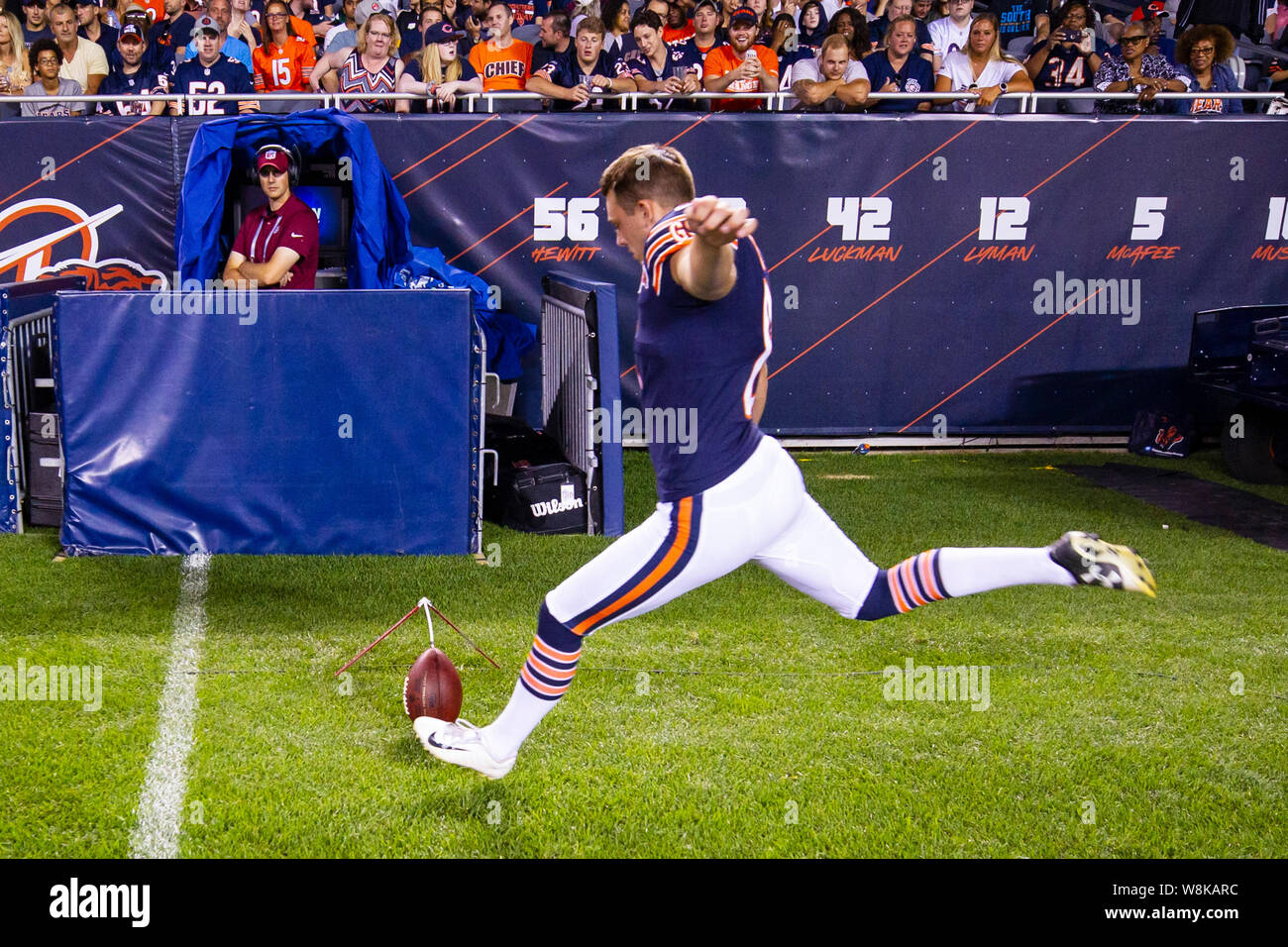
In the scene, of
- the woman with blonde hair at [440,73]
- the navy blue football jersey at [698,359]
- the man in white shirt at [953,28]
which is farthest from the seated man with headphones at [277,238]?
the man in white shirt at [953,28]

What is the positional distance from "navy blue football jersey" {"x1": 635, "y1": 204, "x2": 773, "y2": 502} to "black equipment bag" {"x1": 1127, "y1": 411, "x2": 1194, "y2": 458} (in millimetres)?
8115

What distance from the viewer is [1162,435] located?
10.9 m

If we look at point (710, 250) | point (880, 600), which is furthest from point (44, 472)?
point (710, 250)

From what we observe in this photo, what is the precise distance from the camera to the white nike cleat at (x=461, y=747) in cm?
429

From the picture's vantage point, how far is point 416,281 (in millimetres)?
9406

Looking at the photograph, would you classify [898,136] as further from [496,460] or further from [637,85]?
[496,460]

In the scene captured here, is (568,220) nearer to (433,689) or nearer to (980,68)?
(980,68)

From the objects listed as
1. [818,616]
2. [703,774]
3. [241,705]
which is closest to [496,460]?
[818,616]

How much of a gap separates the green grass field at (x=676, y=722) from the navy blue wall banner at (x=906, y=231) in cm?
359

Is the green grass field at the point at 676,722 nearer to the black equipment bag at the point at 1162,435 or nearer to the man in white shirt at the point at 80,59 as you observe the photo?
the black equipment bag at the point at 1162,435

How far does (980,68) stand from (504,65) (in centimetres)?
429

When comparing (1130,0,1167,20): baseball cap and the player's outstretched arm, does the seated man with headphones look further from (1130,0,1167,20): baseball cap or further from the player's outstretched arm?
(1130,0,1167,20): baseball cap

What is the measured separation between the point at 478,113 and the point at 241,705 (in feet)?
21.3

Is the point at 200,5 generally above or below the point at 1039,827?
above
